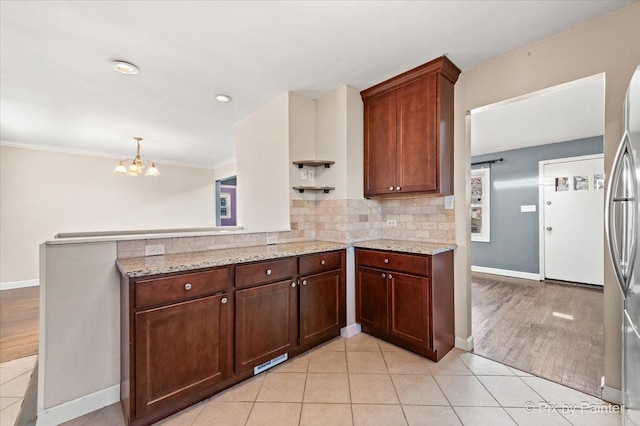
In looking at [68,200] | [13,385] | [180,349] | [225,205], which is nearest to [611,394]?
[180,349]

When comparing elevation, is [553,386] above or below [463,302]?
below

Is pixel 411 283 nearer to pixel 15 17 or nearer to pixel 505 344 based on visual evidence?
pixel 505 344

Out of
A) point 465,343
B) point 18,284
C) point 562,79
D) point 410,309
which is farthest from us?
point 18,284

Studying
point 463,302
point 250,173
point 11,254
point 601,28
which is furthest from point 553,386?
point 11,254

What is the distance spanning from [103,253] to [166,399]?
984 millimetres

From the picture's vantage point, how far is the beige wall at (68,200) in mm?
4543

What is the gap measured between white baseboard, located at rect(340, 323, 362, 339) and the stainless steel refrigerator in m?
1.77

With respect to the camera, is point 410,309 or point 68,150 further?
point 68,150

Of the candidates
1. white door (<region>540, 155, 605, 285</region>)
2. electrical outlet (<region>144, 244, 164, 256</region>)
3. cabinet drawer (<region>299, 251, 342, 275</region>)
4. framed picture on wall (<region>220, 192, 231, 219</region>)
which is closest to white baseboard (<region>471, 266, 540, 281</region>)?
white door (<region>540, 155, 605, 285</region>)

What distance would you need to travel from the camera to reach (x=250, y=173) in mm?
3514

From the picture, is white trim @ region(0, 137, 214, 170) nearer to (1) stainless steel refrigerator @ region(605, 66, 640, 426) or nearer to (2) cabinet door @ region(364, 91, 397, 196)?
(2) cabinet door @ region(364, 91, 397, 196)

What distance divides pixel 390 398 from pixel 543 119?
12.7ft

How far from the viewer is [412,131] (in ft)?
8.03

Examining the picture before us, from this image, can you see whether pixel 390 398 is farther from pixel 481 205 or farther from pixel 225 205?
pixel 225 205
